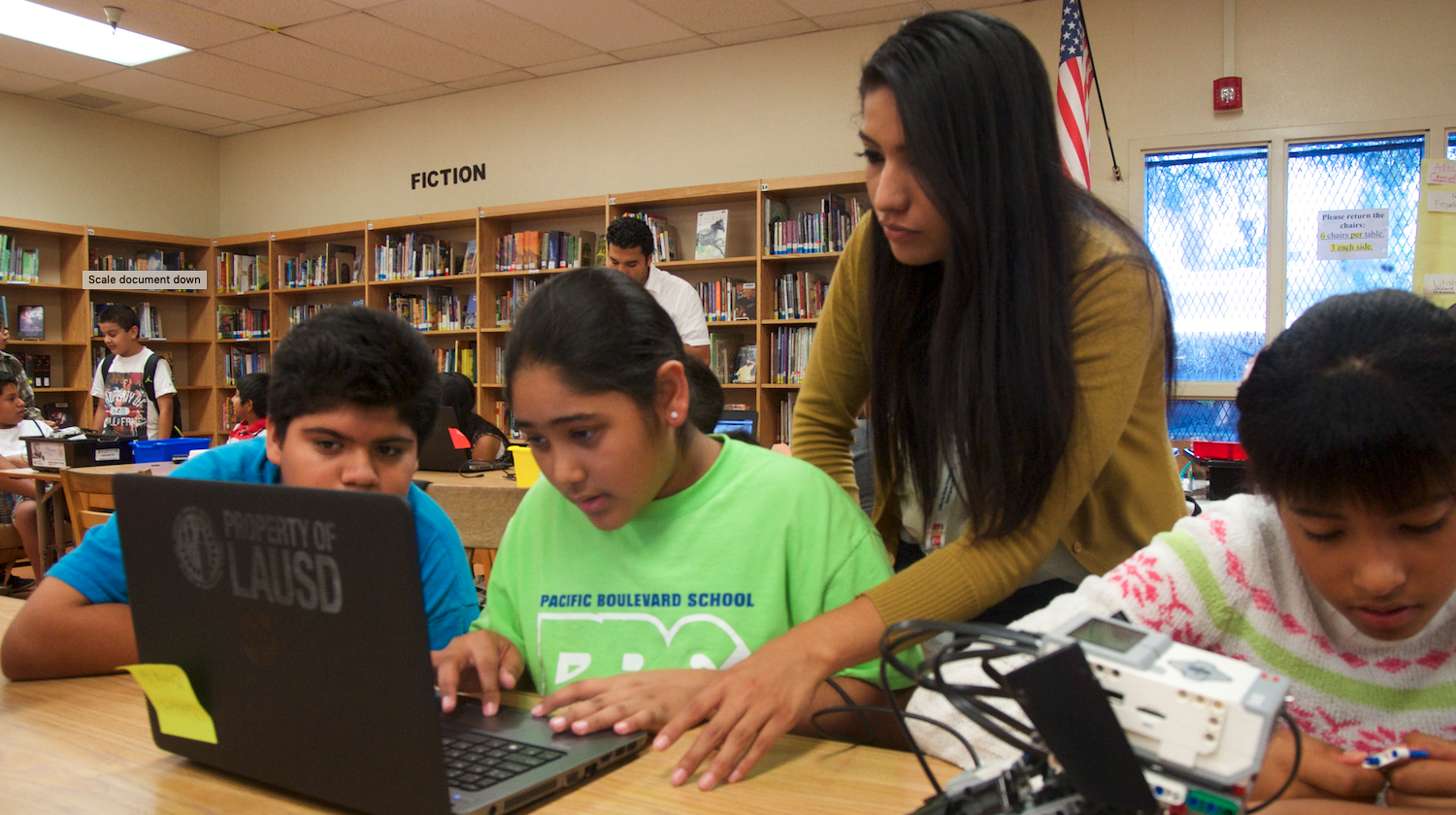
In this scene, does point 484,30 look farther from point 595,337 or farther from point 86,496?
point 595,337

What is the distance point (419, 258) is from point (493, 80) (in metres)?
1.22

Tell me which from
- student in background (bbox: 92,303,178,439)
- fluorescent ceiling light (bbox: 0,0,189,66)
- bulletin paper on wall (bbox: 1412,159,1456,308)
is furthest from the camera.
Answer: student in background (bbox: 92,303,178,439)

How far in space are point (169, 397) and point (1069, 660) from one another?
6523 millimetres

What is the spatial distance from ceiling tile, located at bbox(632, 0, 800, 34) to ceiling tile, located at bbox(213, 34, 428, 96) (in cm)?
198

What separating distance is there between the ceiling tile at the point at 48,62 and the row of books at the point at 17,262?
1077mm

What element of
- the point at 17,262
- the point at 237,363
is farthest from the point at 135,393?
the point at 237,363

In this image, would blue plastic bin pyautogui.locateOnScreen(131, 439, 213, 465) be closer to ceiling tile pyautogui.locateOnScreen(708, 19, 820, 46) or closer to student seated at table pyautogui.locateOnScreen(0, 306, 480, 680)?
ceiling tile pyautogui.locateOnScreen(708, 19, 820, 46)

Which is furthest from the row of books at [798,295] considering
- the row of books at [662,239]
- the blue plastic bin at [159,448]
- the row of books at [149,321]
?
the row of books at [149,321]

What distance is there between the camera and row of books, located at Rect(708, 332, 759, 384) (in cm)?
527

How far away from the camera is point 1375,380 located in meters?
0.72

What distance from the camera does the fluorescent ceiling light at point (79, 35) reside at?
16.5 ft

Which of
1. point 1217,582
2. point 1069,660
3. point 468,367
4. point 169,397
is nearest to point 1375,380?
point 1217,582

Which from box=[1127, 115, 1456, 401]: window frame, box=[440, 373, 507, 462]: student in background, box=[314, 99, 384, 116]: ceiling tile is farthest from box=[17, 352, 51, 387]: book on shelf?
box=[1127, 115, 1456, 401]: window frame

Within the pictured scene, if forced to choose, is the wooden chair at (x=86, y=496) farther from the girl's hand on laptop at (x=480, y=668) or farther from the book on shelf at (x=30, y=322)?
the book on shelf at (x=30, y=322)
